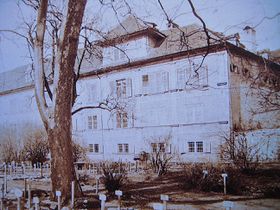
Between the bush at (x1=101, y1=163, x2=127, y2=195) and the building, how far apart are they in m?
0.08

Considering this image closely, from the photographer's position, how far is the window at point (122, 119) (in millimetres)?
2442

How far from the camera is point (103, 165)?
257 centimetres

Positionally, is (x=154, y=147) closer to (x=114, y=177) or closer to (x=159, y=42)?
(x=114, y=177)

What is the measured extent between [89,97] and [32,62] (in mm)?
810

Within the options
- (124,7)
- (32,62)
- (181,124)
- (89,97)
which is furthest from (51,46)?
(181,124)

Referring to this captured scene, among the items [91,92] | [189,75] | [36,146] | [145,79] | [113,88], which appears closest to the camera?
[189,75]

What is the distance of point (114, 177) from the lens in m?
2.47

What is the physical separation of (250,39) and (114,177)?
146cm

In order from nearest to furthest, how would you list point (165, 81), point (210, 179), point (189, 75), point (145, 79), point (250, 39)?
1. point (250, 39)
2. point (210, 179)
3. point (189, 75)
4. point (165, 81)
5. point (145, 79)

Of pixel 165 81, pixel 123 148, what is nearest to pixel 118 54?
pixel 165 81

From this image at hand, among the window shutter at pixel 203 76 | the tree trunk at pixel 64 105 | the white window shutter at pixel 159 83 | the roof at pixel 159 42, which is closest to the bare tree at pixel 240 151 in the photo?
the window shutter at pixel 203 76

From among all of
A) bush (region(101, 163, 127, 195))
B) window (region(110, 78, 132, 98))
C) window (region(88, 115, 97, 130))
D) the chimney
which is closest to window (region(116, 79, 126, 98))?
window (region(110, 78, 132, 98))

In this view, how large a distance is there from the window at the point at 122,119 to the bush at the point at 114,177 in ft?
1.04

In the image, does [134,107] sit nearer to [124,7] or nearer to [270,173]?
[124,7]
